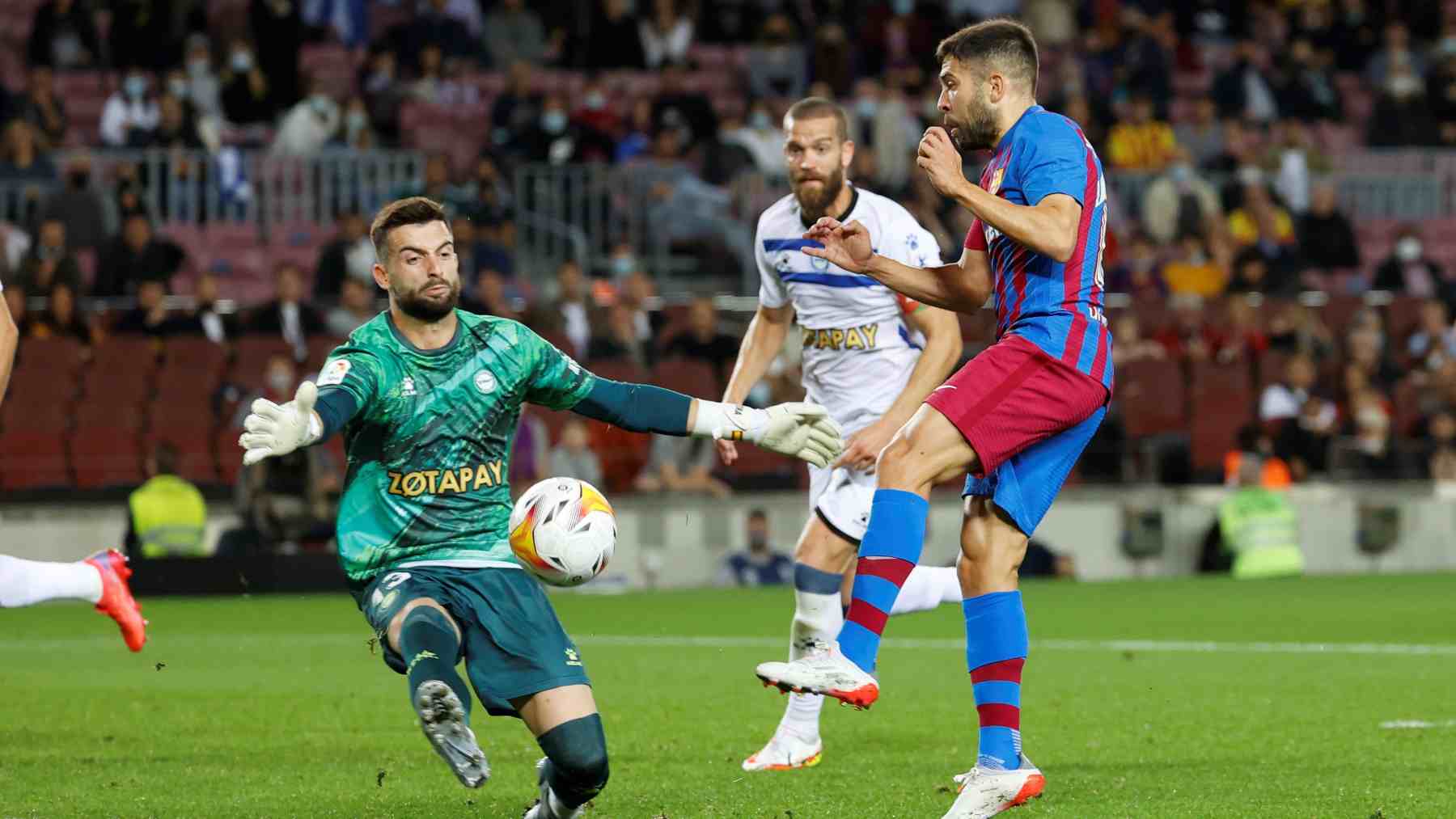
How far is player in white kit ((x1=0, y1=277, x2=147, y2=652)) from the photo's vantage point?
812cm

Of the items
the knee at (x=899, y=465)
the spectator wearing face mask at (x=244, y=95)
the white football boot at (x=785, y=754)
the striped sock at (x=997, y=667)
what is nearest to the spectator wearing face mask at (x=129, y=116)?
the spectator wearing face mask at (x=244, y=95)

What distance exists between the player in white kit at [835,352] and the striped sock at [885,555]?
1.65 m

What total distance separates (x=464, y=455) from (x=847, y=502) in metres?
2.34

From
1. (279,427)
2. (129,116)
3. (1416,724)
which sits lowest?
(1416,724)

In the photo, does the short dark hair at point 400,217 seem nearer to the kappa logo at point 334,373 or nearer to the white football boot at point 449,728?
the kappa logo at point 334,373

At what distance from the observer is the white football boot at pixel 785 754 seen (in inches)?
308

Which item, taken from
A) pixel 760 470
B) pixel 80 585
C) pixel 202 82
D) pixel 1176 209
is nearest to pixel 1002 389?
pixel 80 585

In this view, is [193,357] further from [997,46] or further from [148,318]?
[997,46]

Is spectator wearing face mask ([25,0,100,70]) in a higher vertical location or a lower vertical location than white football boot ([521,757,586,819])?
higher

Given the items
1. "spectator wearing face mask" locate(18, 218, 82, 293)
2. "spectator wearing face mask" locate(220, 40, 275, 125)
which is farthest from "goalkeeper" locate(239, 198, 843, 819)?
"spectator wearing face mask" locate(220, 40, 275, 125)

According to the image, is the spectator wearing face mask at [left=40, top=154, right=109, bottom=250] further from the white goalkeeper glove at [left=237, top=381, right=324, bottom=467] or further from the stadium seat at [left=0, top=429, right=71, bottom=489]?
the white goalkeeper glove at [left=237, top=381, right=324, bottom=467]

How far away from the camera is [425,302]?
6.25 metres

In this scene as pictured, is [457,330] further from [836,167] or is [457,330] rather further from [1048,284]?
Answer: [836,167]

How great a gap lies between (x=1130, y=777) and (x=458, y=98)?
1618 cm
